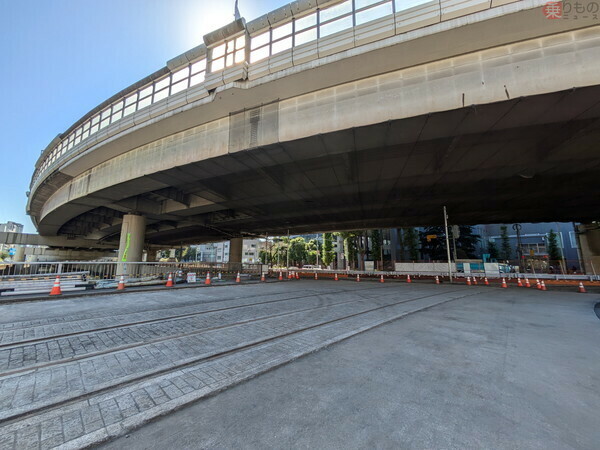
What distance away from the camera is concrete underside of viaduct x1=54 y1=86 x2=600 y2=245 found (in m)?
9.54

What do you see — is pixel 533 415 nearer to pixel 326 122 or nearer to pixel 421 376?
pixel 421 376

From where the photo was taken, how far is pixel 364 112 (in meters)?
9.76

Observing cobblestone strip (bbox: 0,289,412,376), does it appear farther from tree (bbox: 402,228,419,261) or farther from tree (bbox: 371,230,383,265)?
tree (bbox: 402,228,419,261)

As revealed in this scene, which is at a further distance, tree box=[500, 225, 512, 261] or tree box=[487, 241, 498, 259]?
tree box=[487, 241, 498, 259]

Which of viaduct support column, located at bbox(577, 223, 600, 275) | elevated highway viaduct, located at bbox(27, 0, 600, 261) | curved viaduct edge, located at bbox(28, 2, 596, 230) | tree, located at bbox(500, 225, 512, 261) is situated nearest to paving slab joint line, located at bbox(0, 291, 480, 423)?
elevated highway viaduct, located at bbox(27, 0, 600, 261)

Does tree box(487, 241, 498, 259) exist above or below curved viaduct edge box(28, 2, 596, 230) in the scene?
below

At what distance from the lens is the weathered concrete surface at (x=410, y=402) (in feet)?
7.43

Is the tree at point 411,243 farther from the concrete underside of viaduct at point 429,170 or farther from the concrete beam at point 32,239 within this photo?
the concrete beam at point 32,239

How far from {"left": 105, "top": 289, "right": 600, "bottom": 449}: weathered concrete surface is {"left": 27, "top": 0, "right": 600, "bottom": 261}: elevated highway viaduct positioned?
26.7 feet

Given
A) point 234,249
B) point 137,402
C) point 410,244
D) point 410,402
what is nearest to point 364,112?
point 410,402

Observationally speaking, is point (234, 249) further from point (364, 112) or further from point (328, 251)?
point (364, 112)

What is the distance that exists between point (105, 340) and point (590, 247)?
4528cm

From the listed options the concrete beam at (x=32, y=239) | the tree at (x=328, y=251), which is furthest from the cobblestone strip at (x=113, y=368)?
the tree at (x=328, y=251)

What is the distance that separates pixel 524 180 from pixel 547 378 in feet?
54.7
